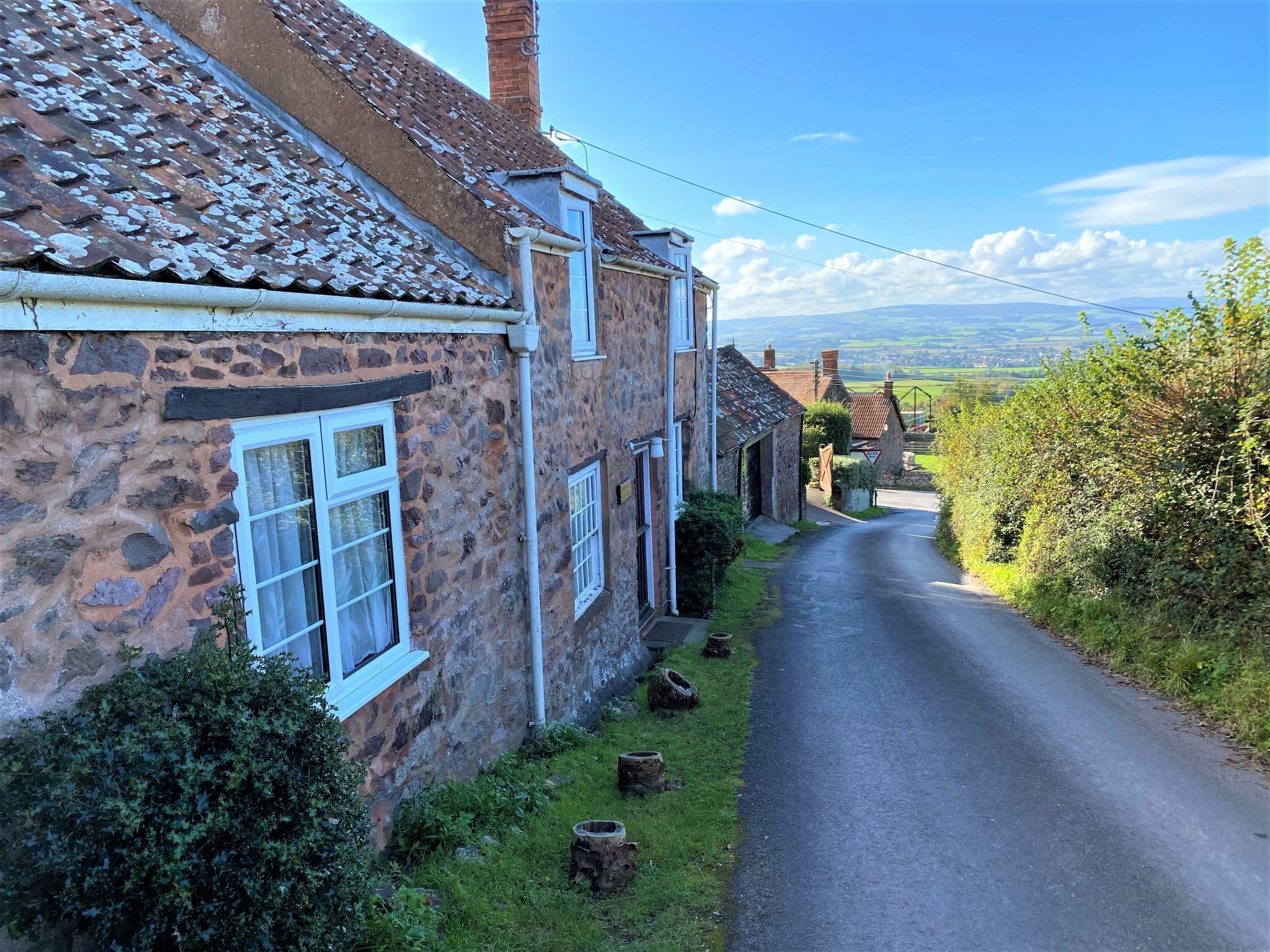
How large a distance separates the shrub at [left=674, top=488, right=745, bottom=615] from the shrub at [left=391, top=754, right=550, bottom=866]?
270 inches

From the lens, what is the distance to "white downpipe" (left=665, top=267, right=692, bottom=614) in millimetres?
12531

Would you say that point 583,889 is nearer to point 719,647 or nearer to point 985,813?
point 985,813

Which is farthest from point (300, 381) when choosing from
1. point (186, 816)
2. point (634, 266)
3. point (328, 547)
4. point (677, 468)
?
point (677, 468)

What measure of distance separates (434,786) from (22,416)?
144 inches

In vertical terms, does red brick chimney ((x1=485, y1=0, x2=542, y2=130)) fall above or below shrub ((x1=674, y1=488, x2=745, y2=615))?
above

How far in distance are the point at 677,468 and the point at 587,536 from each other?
5404 millimetres

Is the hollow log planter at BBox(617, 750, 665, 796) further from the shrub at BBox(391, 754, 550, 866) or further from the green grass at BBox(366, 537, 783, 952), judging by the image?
the shrub at BBox(391, 754, 550, 866)

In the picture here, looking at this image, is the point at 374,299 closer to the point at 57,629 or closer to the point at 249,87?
the point at 57,629

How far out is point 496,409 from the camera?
21.6 feet

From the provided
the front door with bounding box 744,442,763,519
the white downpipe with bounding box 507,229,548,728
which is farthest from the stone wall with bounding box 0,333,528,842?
the front door with bounding box 744,442,763,519

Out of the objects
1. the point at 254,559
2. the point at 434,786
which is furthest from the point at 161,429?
the point at 434,786

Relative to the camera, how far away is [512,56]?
14.4m

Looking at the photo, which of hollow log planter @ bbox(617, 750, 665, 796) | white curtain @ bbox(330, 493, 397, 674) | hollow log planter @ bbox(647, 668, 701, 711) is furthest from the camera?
hollow log planter @ bbox(647, 668, 701, 711)

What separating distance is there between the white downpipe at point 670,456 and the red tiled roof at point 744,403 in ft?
19.2
